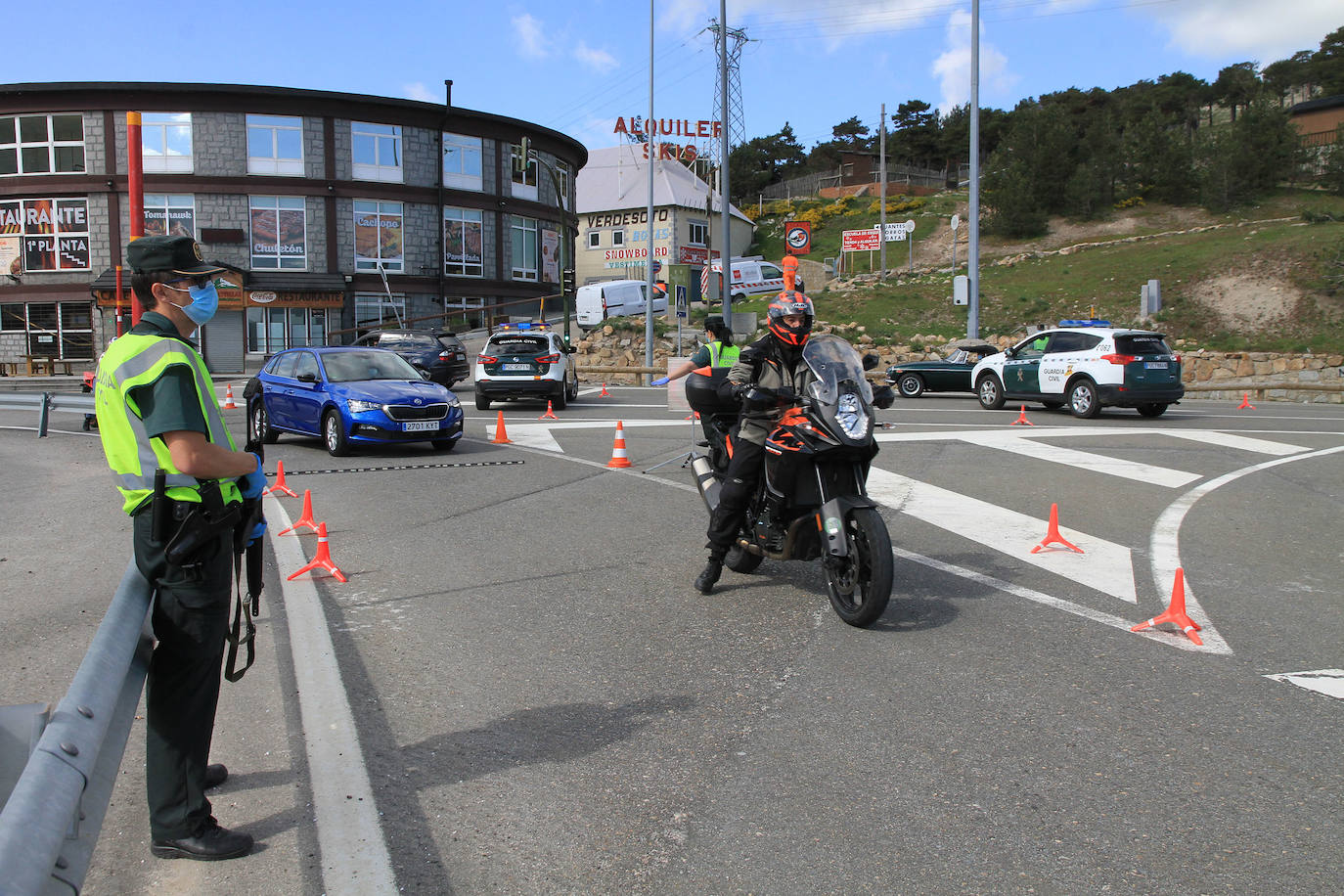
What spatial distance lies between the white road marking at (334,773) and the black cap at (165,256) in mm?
1879

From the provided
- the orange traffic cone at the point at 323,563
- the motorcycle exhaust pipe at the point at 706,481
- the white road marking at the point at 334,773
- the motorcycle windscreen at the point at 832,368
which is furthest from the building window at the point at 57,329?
the motorcycle windscreen at the point at 832,368

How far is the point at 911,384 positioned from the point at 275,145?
31413 mm

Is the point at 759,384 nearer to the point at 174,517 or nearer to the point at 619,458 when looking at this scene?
the point at 174,517

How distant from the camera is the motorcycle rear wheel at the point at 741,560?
707 centimetres

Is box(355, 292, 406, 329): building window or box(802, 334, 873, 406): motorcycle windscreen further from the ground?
box(355, 292, 406, 329): building window

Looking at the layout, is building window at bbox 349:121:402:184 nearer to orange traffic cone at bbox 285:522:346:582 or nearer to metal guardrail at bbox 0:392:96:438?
metal guardrail at bbox 0:392:96:438

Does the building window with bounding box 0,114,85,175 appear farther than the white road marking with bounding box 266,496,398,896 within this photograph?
Yes

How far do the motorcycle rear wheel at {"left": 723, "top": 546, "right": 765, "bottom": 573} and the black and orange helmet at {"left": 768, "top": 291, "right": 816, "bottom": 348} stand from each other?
154 centimetres

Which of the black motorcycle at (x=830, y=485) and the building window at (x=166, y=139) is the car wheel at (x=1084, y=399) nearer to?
the black motorcycle at (x=830, y=485)

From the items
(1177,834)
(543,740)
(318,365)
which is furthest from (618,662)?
(318,365)

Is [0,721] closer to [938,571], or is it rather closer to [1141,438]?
[938,571]

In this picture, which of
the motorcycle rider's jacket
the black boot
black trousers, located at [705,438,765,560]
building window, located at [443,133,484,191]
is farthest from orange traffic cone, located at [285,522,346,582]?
building window, located at [443,133,484,191]

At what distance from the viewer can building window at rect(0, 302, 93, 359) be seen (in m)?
43.9

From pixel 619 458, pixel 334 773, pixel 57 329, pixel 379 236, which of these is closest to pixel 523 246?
pixel 379 236
